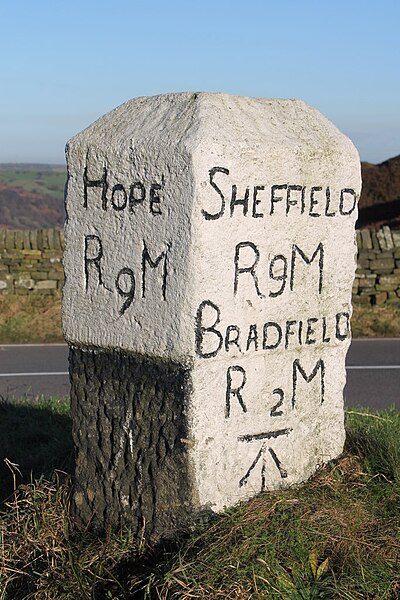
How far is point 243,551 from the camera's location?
3.77 m

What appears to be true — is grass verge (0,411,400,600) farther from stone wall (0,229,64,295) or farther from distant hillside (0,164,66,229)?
distant hillside (0,164,66,229)

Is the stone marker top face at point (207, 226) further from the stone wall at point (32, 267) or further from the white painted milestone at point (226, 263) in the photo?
the stone wall at point (32, 267)

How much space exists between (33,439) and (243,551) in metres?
2.77

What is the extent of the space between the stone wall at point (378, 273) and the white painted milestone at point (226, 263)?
8.88 metres

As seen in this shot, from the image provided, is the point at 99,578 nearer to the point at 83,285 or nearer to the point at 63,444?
the point at 83,285

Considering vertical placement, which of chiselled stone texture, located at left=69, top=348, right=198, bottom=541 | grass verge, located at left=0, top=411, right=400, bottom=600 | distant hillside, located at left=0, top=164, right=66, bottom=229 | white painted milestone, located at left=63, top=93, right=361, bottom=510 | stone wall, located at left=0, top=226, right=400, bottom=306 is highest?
white painted milestone, located at left=63, top=93, right=361, bottom=510

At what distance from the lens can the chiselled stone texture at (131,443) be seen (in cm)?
414

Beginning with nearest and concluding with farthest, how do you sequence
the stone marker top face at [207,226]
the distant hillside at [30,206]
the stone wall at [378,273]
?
1. the stone marker top face at [207,226]
2. the stone wall at [378,273]
3. the distant hillside at [30,206]

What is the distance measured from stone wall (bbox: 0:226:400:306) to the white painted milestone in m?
8.90

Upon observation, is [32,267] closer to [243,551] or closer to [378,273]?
[378,273]

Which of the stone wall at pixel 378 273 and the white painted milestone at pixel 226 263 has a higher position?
the white painted milestone at pixel 226 263

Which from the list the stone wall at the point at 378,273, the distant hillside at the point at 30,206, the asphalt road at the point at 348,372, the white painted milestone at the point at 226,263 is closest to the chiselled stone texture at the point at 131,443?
the white painted milestone at the point at 226,263

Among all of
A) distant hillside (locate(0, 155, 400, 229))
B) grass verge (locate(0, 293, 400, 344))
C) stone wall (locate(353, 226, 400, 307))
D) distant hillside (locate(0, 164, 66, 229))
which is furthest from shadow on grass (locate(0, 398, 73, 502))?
distant hillside (locate(0, 164, 66, 229))

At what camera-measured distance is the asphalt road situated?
9.23 metres
